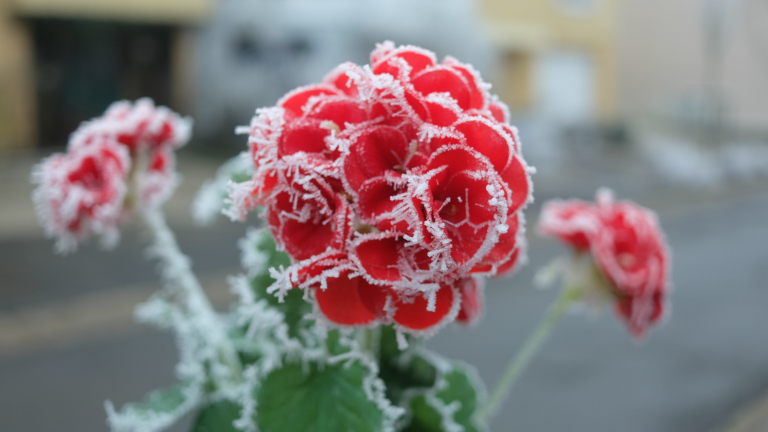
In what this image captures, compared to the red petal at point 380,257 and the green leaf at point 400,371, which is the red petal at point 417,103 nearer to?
the red petal at point 380,257

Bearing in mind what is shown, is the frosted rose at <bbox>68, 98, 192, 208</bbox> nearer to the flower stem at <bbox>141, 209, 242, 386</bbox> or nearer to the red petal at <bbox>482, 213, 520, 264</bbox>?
the flower stem at <bbox>141, 209, 242, 386</bbox>

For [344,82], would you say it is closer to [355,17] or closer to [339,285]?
[339,285]

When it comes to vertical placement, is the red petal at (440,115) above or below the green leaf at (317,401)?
above

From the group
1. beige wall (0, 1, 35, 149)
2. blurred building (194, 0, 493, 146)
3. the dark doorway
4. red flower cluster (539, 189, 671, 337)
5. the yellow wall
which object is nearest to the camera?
red flower cluster (539, 189, 671, 337)

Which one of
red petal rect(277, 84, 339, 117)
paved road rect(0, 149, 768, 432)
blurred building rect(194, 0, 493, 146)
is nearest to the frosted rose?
red petal rect(277, 84, 339, 117)

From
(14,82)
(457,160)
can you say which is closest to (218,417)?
(457,160)

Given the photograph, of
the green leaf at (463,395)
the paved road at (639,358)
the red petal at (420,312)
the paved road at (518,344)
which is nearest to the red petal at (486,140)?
the red petal at (420,312)

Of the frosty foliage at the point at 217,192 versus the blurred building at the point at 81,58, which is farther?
the blurred building at the point at 81,58

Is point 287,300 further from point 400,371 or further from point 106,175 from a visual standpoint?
point 106,175
